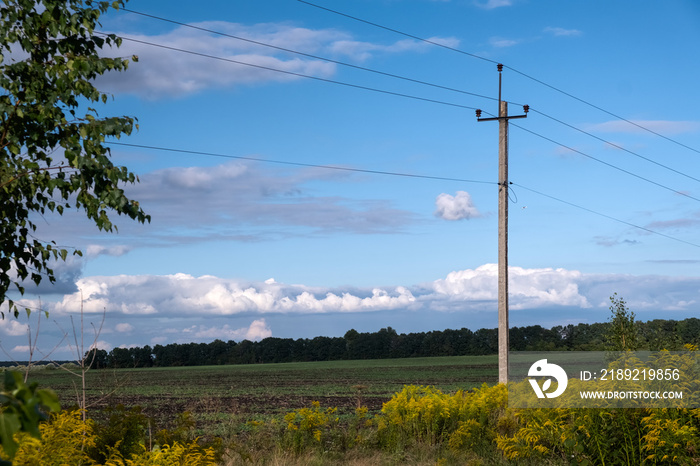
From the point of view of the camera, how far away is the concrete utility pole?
15398 millimetres

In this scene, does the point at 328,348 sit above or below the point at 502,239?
below

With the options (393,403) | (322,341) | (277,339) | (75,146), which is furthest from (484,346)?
(75,146)

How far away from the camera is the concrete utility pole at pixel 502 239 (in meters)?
15.4

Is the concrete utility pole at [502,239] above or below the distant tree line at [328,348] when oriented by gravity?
above

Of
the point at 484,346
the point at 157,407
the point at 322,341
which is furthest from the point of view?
the point at 322,341

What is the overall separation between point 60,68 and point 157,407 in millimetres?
24348

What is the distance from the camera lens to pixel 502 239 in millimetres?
15773

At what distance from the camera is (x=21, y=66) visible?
741 centimetres

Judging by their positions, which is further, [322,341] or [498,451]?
[322,341]

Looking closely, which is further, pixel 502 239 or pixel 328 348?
pixel 328 348

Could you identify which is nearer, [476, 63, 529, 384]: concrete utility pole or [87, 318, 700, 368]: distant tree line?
[476, 63, 529, 384]: concrete utility pole

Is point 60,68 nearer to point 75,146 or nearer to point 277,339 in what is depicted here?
point 75,146

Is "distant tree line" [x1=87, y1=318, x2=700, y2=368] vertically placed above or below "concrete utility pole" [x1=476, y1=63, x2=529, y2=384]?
below

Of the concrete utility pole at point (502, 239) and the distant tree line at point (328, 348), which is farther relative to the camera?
the distant tree line at point (328, 348)
